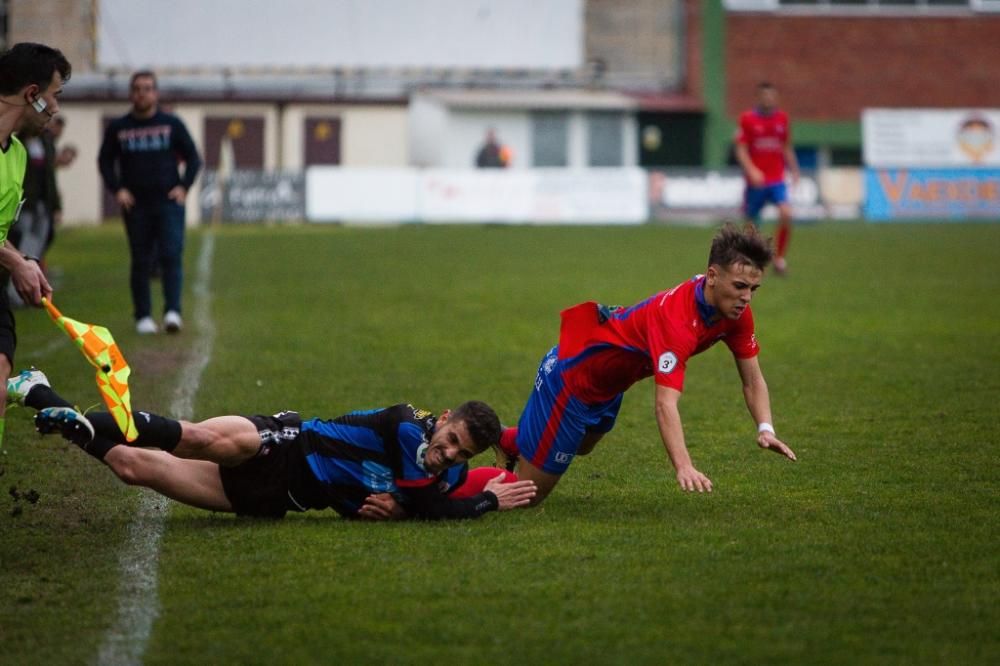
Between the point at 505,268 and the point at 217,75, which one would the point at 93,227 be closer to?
the point at 217,75

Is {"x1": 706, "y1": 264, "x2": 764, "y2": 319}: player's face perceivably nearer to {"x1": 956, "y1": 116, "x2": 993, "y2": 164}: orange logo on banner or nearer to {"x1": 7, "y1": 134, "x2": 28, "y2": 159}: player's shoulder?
{"x1": 7, "y1": 134, "x2": 28, "y2": 159}: player's shoulder

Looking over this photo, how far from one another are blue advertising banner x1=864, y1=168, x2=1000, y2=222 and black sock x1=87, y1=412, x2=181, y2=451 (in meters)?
31.0

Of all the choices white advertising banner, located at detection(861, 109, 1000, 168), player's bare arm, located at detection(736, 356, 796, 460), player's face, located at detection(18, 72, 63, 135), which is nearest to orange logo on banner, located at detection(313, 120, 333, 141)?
white advertising banner, located at detection(861, 109, 1000, 168)

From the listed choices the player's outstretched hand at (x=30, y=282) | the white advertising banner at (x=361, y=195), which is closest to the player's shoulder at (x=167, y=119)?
the player's outstretched hand at (x=30, y=282)

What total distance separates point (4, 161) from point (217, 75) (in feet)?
123

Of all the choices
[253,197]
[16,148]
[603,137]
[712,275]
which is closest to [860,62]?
[603,137]

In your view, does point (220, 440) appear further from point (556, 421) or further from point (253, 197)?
point (253, 197)

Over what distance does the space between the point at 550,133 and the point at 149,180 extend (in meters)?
31.3

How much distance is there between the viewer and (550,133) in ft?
142

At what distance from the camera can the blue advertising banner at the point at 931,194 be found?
115 ft

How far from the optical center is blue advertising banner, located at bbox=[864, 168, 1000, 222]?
3509cm

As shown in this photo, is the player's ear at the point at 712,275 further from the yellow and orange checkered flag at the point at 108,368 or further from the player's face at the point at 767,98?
the player's face at the point at 767,98

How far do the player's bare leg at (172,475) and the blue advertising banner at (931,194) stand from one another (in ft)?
101

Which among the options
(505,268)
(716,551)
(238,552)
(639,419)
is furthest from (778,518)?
(505,268)
